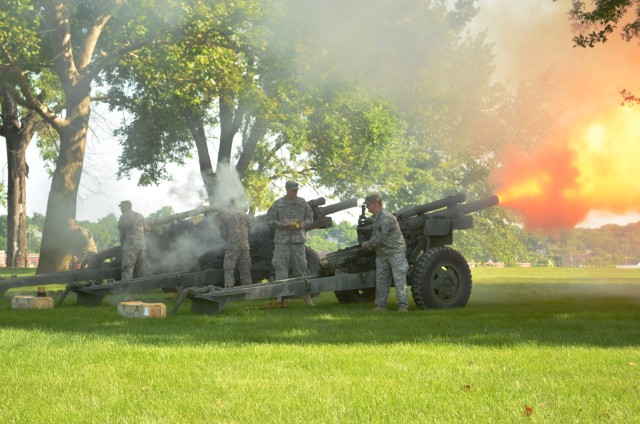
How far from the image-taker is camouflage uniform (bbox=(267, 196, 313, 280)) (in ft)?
47.2

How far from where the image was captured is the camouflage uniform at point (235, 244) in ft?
49.6

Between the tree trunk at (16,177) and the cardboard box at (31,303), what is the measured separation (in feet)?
72.5

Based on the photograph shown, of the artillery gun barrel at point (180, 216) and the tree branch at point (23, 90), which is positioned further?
the tree branch at point (23, 90)

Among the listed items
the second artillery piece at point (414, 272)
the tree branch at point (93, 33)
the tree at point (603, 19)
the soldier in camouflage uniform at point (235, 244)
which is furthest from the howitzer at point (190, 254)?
the tree branch at point (93, 33)

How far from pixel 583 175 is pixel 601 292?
268 cm

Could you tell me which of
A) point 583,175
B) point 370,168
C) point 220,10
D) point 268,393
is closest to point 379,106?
point 370,168

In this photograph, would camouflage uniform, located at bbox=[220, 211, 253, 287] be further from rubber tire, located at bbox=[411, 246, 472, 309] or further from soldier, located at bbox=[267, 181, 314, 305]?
rubber tire, located at bbox=[411, 246, 472, 309]

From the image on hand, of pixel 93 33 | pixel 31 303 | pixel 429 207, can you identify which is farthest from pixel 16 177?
pixel 429 207

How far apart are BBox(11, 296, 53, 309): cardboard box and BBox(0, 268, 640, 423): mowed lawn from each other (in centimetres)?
195

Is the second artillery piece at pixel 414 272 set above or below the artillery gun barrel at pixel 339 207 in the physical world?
below

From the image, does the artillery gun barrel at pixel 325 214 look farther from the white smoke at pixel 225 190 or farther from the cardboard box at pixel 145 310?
the cardboard box at pixel 145 310

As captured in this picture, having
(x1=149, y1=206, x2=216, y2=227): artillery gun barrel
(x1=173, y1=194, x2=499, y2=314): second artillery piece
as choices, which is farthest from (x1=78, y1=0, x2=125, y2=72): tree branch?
(x1=173, y1=194, x2=499, y2=314): second artillery piece

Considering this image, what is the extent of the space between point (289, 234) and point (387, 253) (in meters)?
2.06

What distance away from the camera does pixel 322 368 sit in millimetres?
7230
